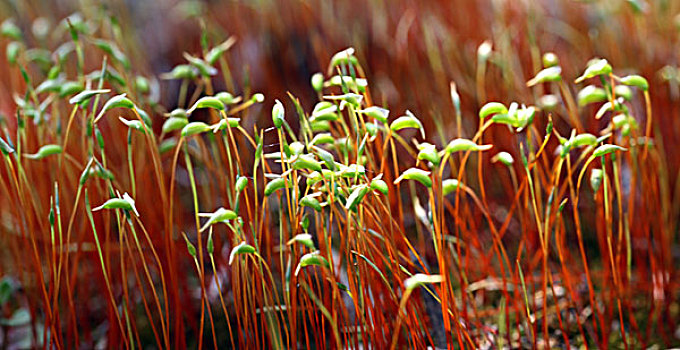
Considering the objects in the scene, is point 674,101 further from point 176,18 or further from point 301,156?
point 176,18

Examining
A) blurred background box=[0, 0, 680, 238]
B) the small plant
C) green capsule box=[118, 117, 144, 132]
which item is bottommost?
the small plant

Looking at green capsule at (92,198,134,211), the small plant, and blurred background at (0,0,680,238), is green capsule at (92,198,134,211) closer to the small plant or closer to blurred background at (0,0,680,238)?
the small plant

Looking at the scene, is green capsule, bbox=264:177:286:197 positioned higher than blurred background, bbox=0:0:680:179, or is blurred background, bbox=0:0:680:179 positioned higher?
blurred background, bbox=0:0:680:179

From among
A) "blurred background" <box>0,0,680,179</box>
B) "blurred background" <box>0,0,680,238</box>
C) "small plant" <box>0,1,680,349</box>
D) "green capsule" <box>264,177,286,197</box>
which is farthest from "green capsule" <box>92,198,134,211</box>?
"blurred background" <box>0,0,680,179</box>

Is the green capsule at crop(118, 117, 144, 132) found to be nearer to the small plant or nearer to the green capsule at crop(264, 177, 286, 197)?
the small plant

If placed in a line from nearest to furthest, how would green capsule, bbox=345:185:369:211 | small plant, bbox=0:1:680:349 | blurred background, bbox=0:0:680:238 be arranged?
green capsule, bbox=345:185:369:211, small plant, bbox=0:1:680:349, blurred background, bbox=0:0:680:238

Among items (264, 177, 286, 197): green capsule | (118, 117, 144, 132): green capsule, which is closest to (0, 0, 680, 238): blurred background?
(118, 117, 144, 132): green capsule

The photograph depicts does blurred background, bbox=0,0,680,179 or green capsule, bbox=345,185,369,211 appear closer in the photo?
green capsule, bbox=345,185,369,211

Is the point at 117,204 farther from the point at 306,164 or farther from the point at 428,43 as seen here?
the point at 428,43

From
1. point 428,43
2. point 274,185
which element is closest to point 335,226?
point 428,43

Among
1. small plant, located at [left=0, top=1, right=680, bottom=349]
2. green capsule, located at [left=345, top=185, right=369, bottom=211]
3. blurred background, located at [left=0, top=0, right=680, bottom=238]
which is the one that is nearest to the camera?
green capsule, located at [left=345, top=185, right=369, bottom=211]

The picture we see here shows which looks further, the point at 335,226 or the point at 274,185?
the point at 335,226
